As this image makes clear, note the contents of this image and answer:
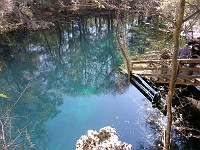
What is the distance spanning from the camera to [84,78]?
20.3 metres

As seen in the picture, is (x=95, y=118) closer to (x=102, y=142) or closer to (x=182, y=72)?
(x=182, y=72)

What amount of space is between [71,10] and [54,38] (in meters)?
10.4

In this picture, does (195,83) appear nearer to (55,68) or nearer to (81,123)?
(81,123)

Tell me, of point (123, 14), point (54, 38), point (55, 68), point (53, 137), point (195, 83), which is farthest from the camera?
point (123, 14)

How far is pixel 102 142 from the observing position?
809 centimetres

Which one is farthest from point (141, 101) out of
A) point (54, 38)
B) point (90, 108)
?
point (54, 38)

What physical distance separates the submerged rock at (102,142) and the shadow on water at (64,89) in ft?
6.07

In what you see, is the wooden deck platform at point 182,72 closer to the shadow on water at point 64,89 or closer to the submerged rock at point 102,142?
the shadow on water at point 64,89

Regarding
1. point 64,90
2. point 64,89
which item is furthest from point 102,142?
point 64,89

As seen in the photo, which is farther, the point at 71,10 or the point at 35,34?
the point at 71,10

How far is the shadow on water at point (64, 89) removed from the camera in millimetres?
12516

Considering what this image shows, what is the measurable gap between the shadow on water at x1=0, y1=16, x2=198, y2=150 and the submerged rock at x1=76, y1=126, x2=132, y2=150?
1850 mm

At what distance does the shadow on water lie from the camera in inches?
493

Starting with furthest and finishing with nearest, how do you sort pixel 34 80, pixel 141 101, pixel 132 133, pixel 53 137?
1. pixel 34 80
2. pixel 141 101
3. pixel 53 137
4. pixel 132 133
